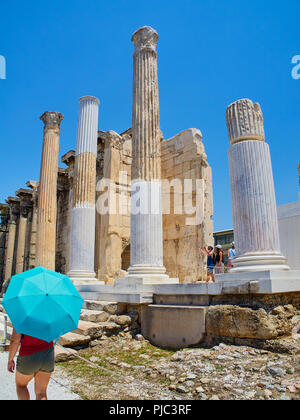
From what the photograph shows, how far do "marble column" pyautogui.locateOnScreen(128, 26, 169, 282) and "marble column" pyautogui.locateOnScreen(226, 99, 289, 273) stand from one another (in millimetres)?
2938

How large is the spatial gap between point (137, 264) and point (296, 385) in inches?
217

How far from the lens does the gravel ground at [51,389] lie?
405cm

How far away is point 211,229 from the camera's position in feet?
43.2

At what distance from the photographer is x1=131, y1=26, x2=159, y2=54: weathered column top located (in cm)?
1043

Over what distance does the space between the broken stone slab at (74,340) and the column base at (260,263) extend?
3337 mm

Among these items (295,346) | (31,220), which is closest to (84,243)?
(295,346)

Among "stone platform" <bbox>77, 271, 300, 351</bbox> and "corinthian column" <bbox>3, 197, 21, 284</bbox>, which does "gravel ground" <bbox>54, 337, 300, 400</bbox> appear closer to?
"stone platform" <bbox>77, 271, 300, 351</bbox>

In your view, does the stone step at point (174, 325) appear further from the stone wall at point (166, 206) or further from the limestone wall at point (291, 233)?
the limestone wall at point (291, 233)

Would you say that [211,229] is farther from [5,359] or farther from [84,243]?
[5,359]

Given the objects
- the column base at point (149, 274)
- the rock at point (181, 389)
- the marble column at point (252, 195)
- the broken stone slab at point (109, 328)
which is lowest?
the rock at point (181, 389)

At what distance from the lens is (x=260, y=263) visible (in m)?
6.21

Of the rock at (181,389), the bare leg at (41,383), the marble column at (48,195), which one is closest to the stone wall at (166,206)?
the marble column at (48,195)

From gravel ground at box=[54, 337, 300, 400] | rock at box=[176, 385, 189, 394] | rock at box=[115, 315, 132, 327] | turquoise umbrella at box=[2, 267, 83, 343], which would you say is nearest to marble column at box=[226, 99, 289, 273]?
gravel ground at box=[54, 337, 300, 400]

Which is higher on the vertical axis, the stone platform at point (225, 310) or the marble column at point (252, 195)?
the marble column at point (252, 195)
